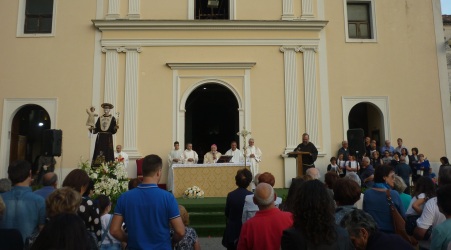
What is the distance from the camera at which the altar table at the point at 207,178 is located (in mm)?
11656

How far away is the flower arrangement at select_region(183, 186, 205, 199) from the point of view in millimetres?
11234

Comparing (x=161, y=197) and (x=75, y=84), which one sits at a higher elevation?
(x=75, y=84)

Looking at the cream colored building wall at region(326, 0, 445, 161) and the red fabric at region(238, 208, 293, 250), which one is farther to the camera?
the cream colored building wall at region(326, 0, 445, 161)

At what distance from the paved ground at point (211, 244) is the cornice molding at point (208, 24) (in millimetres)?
9081

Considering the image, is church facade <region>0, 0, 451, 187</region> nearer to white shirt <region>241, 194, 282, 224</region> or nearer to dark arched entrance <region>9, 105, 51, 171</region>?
dark arched entrance <region>9, 105, 51, 171</region>

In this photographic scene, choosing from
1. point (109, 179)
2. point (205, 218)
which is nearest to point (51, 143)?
point (109, 179)

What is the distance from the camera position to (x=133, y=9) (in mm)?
15086

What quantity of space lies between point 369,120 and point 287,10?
19.8 ft

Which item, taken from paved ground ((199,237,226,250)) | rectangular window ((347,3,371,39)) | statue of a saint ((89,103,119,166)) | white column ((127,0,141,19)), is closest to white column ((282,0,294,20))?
rectangular window ((347,3,371,39))

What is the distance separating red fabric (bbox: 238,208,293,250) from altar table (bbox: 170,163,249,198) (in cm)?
833

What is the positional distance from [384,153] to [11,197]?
12.1 metres

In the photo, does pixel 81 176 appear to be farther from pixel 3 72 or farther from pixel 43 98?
pixel 3 72

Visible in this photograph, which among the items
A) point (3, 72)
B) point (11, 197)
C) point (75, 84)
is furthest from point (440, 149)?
point (3, 72)

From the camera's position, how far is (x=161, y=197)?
337cm
